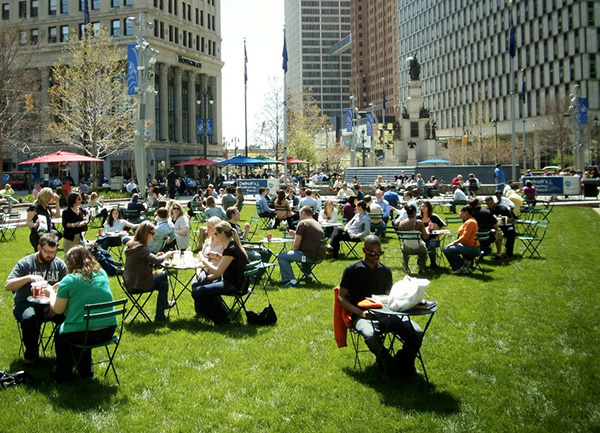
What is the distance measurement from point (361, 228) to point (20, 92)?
41743 millimetres

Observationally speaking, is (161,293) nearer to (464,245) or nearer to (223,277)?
(223,277)

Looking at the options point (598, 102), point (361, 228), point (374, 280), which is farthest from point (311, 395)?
point (598, 102)

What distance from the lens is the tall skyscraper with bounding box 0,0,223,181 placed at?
76.2 meters

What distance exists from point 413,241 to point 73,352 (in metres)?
8.07

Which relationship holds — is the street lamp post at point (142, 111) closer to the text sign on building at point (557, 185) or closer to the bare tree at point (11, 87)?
the bare tree at point (11, 87)

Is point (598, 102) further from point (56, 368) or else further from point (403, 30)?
point (56, 368)

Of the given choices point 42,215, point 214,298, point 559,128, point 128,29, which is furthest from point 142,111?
point 559,128

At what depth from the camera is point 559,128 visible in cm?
7238

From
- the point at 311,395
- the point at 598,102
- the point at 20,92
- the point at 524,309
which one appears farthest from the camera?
the point at 598,102

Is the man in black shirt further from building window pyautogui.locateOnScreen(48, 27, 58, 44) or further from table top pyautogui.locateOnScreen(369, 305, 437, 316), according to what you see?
building window pyautogui.locateOnScreen(48, 27, 58, 44)

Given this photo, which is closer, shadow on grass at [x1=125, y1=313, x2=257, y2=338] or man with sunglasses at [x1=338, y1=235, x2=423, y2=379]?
man with sunglasses at [x1=338, y1=235, x2=423, y2=379]

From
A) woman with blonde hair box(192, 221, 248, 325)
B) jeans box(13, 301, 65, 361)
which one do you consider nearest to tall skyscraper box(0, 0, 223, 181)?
woman with blonde hair box(192, 221, 248, 325)

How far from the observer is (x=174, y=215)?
14914 millimetres

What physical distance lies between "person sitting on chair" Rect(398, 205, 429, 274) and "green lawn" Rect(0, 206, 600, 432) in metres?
2.47
